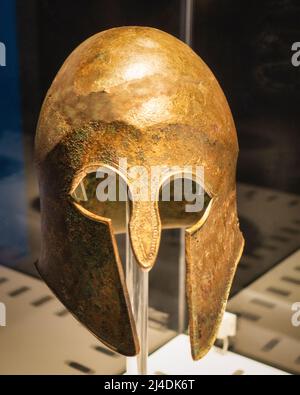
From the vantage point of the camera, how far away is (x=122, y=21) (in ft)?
6.16

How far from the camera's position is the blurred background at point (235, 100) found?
1.80m

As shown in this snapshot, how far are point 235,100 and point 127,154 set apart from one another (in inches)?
36.1

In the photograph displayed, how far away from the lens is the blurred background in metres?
1.80

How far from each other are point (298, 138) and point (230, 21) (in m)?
0.42

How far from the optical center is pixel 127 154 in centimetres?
112

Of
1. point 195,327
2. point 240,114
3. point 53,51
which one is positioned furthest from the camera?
point 240,114

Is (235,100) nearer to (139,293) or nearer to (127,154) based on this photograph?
(139,293)

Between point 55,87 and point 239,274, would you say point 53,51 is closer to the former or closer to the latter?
point 55,87

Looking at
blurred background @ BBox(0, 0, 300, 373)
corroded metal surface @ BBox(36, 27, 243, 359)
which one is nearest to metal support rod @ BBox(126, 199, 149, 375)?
corroded metal surface @ BBox(36, 27, 243, 359)

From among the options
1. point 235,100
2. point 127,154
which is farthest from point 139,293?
point 235,100

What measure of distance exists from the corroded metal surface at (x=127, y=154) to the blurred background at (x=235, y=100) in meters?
0.61

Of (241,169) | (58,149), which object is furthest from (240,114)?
(58,149)

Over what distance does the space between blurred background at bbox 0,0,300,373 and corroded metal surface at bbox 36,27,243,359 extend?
611mm

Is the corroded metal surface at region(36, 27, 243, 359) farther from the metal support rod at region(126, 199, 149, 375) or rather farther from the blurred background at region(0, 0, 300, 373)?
the blurred background at region(0, 0, 300, 373)
